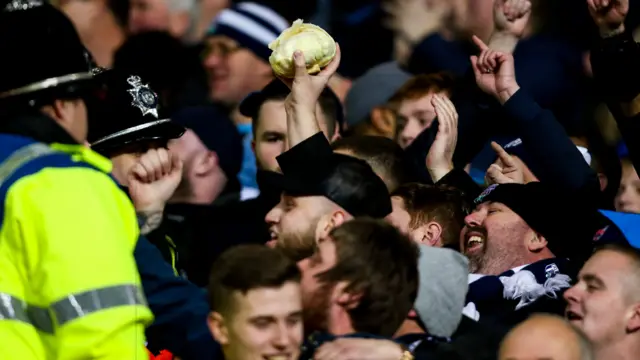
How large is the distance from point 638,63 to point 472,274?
1.06 m

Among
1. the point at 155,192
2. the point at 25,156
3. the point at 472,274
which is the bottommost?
the point at 472,274

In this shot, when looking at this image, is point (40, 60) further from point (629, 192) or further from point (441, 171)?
point (629, 192)

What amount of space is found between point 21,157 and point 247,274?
0.78 meters

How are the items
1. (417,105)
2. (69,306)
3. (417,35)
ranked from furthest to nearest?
(417,35), (417,105), (69,306)

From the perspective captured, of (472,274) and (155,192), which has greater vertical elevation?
(155,192)

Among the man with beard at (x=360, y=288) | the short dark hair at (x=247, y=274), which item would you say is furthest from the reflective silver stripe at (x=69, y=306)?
the man with beard at (x=360, y=288)

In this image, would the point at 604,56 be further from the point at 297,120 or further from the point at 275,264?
the point at 275,264

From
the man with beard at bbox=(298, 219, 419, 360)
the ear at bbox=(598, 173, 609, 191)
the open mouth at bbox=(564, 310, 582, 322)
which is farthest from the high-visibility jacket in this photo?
the ear at bbox=(598, 173, 609, 191)

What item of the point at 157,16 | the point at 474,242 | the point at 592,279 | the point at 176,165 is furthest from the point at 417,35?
the point at 592,279

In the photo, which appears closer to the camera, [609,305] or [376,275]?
[376,275]

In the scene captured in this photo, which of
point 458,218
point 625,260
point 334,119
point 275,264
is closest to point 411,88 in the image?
point 334,119

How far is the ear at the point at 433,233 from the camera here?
6262 millimetres

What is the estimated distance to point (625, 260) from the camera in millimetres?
5461

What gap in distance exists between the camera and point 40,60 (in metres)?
4.95
